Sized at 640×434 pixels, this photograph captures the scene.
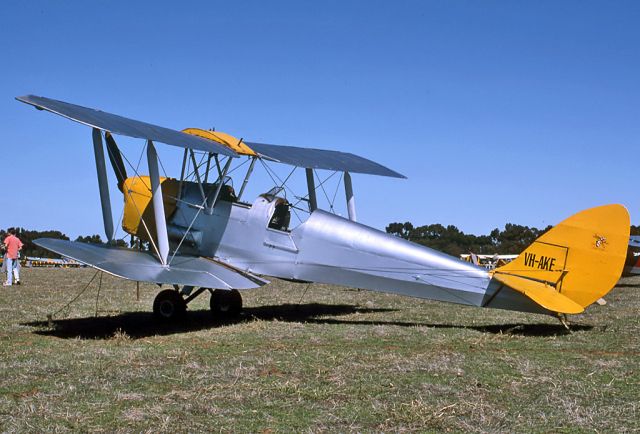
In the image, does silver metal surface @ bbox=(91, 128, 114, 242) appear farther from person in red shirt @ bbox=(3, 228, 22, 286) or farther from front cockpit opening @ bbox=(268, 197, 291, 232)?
person in red shirt @ bbox=(3, 228, 22, 286)

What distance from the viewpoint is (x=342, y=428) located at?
4.32 m

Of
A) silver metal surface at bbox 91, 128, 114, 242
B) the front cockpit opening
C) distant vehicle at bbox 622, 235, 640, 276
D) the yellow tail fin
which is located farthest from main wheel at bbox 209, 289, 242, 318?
distant vehicle at bbox 622, 235, 640, 276

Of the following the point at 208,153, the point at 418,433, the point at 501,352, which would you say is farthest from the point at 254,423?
the point at 208,153

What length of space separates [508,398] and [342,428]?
57.1 inches

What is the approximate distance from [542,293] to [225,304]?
4.69 meters

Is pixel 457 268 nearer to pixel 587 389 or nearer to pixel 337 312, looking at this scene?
pixel 337 312

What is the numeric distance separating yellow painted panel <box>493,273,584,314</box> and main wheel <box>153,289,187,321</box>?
4287 mm

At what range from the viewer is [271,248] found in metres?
10.1

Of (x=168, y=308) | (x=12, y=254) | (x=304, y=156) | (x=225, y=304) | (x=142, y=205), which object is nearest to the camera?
(x=168, y=308)

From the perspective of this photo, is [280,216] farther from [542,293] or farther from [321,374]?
[321,374]

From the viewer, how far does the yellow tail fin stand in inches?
318

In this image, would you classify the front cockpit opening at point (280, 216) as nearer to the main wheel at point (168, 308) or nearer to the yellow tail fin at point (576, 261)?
the main wheel at point (168, 308)

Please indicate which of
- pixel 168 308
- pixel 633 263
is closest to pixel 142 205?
pixel 168 308

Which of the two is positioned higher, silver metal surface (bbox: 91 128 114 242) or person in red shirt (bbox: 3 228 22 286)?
silver metal surface (bbox: 91 128 114 242)
